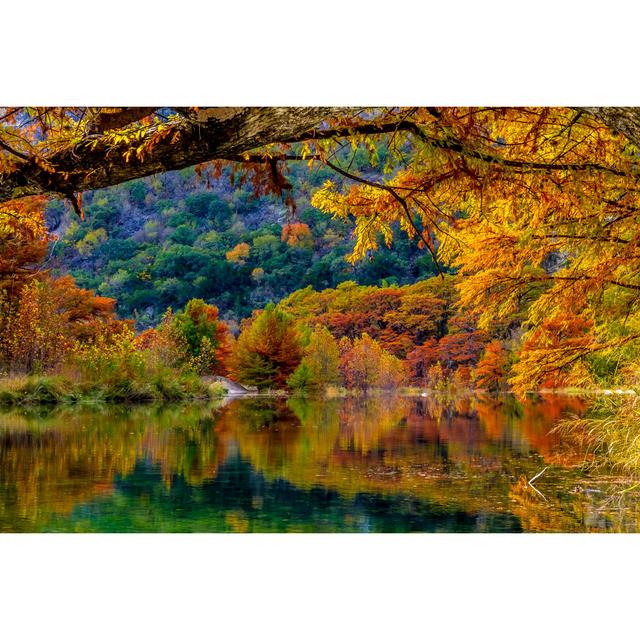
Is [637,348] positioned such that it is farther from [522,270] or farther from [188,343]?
[188,343]

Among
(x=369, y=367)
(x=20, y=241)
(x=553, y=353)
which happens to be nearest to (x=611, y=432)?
(x=553, y=353)

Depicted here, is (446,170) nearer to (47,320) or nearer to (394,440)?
(394,440)

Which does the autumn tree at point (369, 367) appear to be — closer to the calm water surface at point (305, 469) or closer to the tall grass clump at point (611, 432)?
the calm water surface at point (305, 469)

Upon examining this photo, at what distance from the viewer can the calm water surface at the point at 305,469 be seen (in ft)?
15.6

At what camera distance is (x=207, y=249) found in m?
6.23

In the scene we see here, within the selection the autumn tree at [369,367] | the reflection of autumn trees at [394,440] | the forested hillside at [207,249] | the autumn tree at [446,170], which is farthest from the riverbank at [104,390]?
the autumn tree at [446,170]

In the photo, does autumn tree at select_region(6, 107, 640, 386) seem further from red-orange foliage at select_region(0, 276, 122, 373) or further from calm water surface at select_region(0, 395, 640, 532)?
red-orange foliage at select_region(0, 276, 122, 373)

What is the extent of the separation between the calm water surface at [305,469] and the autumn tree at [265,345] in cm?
28

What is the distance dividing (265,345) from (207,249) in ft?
2.83

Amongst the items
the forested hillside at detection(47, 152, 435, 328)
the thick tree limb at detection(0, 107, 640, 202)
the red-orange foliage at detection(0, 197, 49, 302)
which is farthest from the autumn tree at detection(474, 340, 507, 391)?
the red-orange foliage at detection(0, 197, 49, 302)

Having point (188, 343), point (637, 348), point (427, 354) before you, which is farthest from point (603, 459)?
point (188, 343)

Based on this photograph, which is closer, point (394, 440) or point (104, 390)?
point (394, 440)

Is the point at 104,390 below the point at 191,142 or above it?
below

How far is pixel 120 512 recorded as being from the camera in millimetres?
4816
